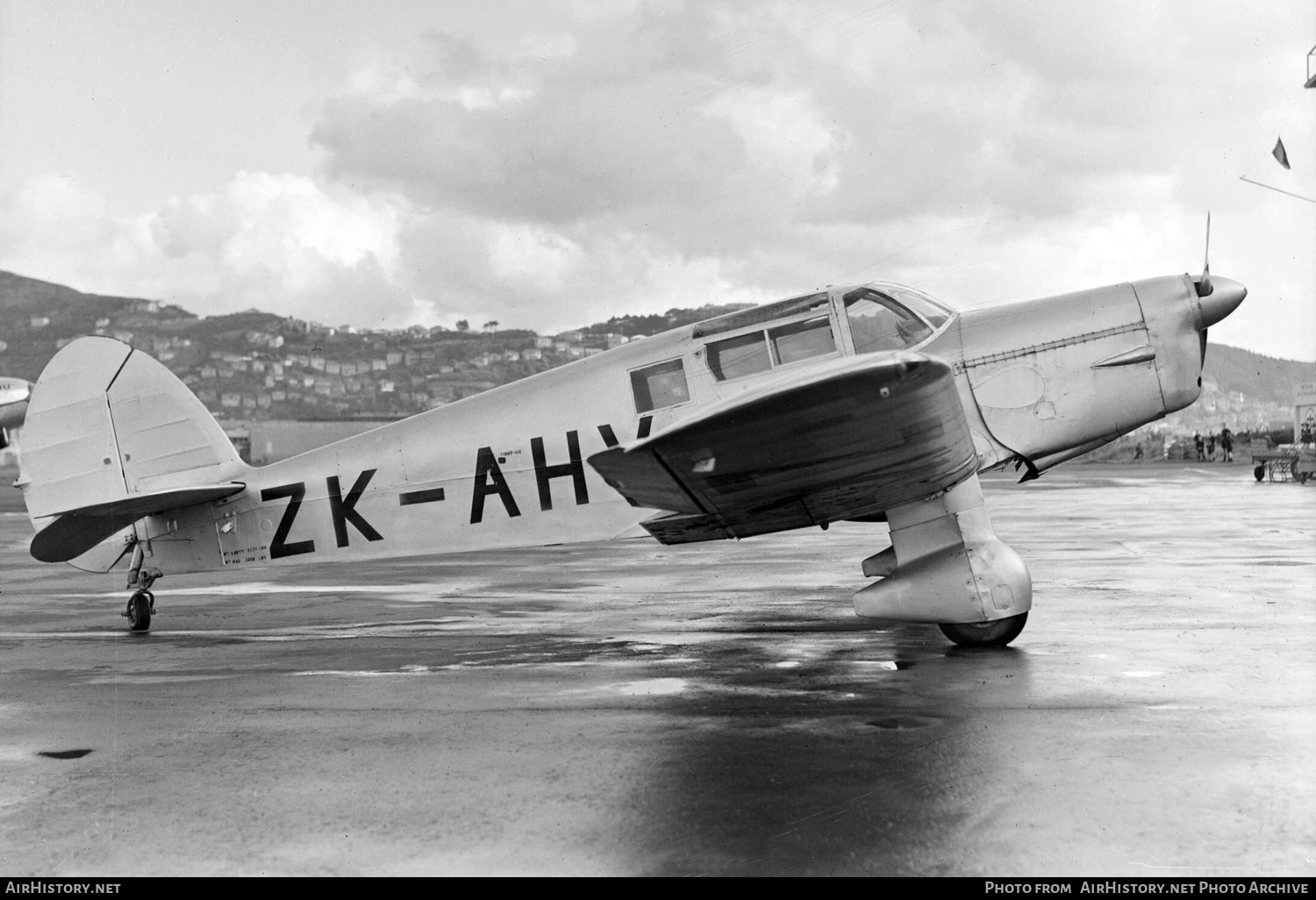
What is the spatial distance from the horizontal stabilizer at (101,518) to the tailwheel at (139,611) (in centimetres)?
63

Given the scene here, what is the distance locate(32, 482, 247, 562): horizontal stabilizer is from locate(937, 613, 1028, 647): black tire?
18.2 ft

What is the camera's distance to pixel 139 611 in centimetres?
901

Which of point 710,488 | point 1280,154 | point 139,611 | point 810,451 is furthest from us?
point 1280,154

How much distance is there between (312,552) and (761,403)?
4574mm

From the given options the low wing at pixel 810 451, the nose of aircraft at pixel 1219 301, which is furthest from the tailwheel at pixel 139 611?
the nose of aircraft at pixel 1219 301

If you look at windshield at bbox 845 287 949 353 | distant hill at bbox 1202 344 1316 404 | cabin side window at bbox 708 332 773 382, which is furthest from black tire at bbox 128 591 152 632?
distant hill at bbox 1202 344 1316 404

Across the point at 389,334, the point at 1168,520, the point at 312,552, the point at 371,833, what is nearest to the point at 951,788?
the point at 371,833

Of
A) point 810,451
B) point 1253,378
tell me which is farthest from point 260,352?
point 1253,378

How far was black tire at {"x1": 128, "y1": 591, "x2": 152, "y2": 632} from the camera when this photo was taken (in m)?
8.95

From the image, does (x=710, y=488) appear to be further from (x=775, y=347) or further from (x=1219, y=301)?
(x=1219, y=301)

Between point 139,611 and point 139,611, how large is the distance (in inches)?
0.6

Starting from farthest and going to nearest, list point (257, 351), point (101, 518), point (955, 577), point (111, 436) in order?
point (257, 351) → point (111, 436) → point (101, 518) → point (955, 577)

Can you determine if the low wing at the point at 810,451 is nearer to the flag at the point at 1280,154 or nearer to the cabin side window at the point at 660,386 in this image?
the cabin side window at the point at 660,386

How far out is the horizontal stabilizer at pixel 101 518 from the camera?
321 inches
